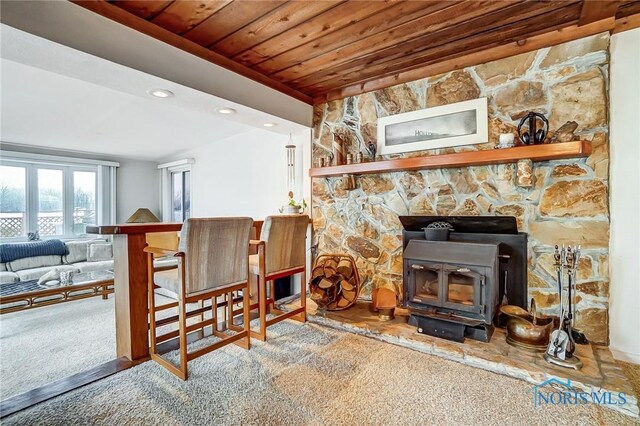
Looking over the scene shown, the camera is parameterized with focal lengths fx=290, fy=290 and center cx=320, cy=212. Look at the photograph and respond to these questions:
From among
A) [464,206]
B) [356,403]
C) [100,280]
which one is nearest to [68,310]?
[100,280]

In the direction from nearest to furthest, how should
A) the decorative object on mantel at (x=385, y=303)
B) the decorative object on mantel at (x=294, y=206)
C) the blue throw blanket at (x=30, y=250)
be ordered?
the decorative object on mantel at (x=385, y=303)
the decorative object on mantel at (x=294, y=206)
the blue throw blanket at (x=30, y=250)

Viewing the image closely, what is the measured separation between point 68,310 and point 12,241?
262 cm

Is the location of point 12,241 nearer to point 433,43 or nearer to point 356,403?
point 356,403

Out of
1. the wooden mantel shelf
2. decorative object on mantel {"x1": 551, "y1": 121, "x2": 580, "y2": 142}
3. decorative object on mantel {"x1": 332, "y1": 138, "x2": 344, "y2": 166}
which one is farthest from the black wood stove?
decorative object on mantel {"x1": 332, "y1": 138, "x2": 344, "y2": 166}

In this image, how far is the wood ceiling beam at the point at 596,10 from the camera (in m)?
1.84

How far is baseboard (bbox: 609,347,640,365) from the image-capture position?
2043 millimetres

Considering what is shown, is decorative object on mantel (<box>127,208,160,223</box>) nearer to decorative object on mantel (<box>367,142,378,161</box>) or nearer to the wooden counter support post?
the wooden counter support post

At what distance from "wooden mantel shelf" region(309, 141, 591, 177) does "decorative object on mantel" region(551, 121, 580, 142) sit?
0.10 metres

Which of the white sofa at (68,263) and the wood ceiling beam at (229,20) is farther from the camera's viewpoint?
the white sofa at (68,263)

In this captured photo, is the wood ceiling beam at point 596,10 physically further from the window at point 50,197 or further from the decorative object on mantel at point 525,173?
the window at point 50,197

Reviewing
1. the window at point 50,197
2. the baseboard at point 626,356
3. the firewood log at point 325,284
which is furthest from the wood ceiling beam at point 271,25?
the window at point 50,197

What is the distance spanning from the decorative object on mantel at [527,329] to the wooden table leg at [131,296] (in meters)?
2.66

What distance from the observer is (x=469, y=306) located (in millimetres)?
2182

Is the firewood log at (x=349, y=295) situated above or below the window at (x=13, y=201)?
below
